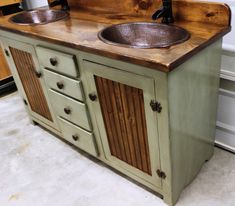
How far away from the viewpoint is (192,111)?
118 centimetres

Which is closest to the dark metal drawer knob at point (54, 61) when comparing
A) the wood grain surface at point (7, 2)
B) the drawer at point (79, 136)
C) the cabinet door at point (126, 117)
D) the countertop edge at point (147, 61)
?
the countertop edge at point (147, 61)

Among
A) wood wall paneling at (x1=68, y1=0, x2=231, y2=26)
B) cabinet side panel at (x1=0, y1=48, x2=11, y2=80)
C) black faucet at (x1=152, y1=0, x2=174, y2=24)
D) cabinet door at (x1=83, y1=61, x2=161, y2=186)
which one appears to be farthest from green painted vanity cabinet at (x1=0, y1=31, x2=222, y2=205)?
cabinet side panel at (x1=0, y1=48, x2=11, y2=80)

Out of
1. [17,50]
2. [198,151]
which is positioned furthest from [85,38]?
[198,151]

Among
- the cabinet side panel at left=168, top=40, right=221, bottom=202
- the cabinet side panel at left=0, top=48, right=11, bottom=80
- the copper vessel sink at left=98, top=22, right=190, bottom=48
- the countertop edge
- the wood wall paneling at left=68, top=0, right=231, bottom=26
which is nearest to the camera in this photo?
the countertop edge

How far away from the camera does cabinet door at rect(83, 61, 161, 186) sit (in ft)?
3.55

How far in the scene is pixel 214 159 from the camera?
1593 millimetres

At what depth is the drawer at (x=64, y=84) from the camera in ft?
4.43

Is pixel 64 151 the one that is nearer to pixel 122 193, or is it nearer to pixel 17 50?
pixel 122 193

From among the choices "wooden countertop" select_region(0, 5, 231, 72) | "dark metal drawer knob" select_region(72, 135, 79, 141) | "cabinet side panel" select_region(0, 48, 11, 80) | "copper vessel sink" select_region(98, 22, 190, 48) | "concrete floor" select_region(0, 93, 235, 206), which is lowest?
"concrete floor" select_region(0, 93, 235, 206)

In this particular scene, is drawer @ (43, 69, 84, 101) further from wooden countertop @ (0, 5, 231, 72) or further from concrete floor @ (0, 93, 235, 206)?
concrete floor @ (0, 93, 235, 206)

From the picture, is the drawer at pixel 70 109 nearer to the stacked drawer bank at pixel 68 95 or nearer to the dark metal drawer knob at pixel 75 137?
the stacked drawer bank at pixel 68 95

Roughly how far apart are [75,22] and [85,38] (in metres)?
0.33

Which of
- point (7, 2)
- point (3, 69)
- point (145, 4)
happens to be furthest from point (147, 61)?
point (3, 69)

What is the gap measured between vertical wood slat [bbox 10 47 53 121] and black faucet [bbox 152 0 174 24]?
0.81m
